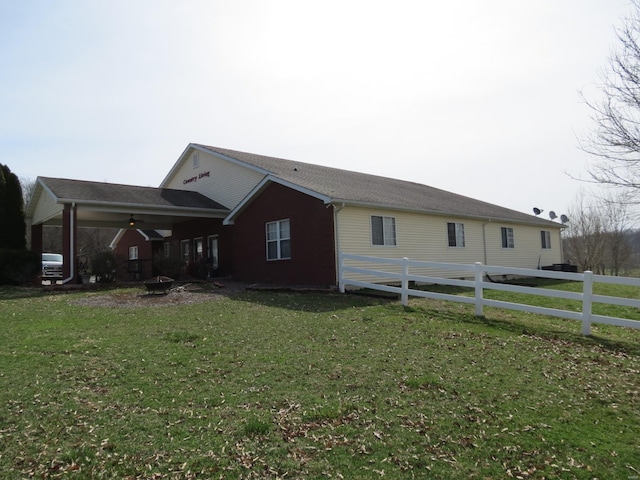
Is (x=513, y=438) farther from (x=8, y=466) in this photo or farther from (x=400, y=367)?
(x=8, y=466)

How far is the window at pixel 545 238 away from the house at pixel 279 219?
1018 mm

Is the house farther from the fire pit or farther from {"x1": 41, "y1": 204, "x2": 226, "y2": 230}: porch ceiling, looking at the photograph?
the fire pit

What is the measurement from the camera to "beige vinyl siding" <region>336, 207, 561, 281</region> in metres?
15.5

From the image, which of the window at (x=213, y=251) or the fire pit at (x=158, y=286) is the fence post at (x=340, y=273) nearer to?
the fire pit at (x=158, y=286)

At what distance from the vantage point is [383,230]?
16609mm

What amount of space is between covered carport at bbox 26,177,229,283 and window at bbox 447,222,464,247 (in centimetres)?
969

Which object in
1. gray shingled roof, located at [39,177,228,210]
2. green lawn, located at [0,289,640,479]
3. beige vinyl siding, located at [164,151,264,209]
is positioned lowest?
green lawn, located at [0,289,640,479]

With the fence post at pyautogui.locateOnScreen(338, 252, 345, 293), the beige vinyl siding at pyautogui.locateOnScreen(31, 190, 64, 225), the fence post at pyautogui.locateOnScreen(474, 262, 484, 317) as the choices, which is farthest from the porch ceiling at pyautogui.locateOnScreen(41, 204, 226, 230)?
the fence post at pyautogui.locateOnScreen(474, 262, 484, 317)

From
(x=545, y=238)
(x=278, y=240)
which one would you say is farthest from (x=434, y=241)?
(x=545, y=238)

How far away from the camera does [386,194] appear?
18.9 metres

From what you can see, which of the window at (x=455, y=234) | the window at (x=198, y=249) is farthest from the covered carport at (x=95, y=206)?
the window at (x=455, y=234)

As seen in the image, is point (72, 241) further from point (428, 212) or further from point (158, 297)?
point (428, 212)

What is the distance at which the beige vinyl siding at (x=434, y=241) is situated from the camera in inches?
611

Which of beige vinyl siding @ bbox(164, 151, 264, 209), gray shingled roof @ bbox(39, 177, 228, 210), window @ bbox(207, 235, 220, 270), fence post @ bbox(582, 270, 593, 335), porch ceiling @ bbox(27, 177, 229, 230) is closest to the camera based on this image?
fence post @ bbox(582, 270, 593, 335)
